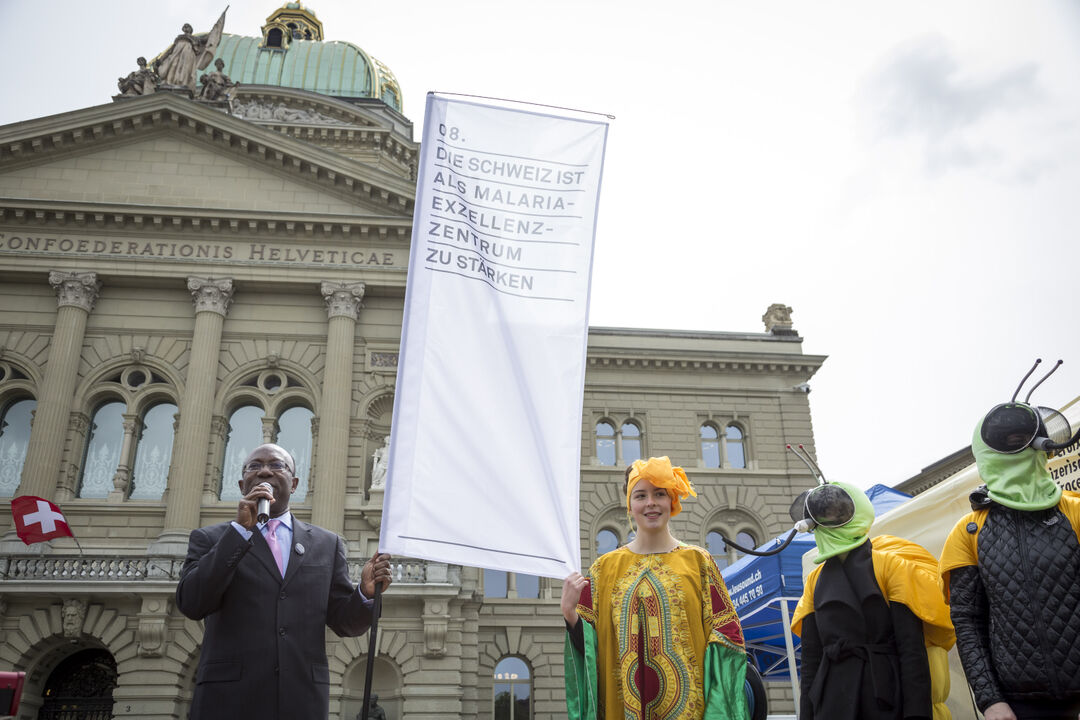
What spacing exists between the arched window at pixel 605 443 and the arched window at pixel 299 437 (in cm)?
991

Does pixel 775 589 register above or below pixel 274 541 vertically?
above

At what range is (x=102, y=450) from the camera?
923 inches

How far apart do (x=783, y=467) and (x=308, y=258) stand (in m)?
17.6

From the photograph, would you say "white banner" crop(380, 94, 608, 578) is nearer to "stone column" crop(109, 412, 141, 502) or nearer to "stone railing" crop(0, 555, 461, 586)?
"stone railing" crop(0, 555, 461, 586)

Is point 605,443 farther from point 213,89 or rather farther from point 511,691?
point 213,89

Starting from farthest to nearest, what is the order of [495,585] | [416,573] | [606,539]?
[606,539] → [495,585] → [416,573]

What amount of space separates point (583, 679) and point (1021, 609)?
6.95 feet

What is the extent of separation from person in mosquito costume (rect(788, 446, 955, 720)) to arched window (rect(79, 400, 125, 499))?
2284 centimetres

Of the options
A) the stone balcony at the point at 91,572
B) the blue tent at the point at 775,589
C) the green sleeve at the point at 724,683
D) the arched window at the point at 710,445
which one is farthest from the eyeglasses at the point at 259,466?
the arched window at the point at 710,445

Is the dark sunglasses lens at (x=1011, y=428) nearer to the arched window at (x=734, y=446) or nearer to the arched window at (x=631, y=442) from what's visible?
the arched window at (x=631, y=442)

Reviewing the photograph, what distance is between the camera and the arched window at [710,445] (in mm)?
29250

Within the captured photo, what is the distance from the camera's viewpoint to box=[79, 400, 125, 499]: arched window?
23.0 m

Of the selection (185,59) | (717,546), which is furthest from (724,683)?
(185,59)

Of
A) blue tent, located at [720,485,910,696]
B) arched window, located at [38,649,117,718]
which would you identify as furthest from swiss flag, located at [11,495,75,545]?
blue tent, located at [720,485,910,696]
